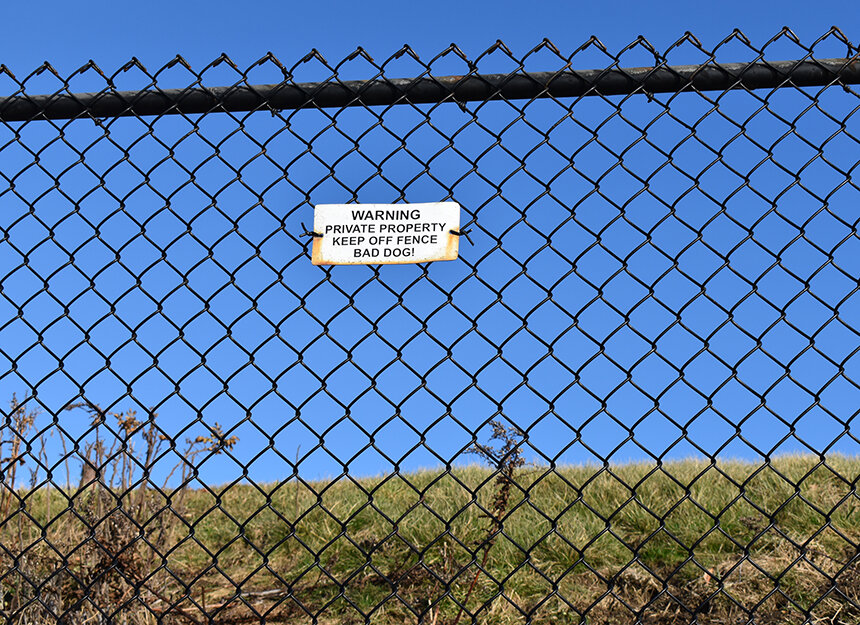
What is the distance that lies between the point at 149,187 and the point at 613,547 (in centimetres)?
365

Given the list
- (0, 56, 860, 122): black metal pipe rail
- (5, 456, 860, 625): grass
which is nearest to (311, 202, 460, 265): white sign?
(0, 56, 860, 122): black metal pipe rail

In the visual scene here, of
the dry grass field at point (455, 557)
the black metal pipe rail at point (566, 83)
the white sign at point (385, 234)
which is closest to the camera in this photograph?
the white sign at point (385, 234)

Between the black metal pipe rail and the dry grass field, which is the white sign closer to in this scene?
the black metal pipe rail

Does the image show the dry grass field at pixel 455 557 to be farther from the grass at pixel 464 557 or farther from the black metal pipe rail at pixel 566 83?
the black metal pipe rail at pixel 566 83

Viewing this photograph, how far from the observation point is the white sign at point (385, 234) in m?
2.72

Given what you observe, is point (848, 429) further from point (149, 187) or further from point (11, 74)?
point (11, 74)

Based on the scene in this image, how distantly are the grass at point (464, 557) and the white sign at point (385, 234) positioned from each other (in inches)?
53.6

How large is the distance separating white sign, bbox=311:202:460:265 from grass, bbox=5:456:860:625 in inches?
53.6

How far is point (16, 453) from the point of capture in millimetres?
3932

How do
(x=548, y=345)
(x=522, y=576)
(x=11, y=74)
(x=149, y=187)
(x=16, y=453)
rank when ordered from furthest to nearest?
1. (x=522, y=576)
2. (x=16, y=453)
3. (x=11, y=74)
4. (x=149, y=187)
5. (x=548, y=345)

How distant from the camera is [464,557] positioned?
196 inches

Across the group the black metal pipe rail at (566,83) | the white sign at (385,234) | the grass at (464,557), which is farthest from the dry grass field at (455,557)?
the black metal pipe rail at (566,83)

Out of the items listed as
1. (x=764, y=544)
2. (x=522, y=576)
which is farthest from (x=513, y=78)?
(x=764, y=544)

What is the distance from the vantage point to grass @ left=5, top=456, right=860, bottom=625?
418 cm
